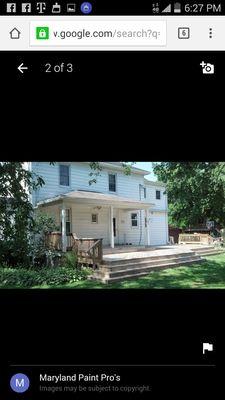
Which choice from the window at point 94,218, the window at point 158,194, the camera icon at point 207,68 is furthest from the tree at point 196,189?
the window at point 94,218

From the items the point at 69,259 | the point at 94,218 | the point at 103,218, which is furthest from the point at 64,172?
the point at 103,218

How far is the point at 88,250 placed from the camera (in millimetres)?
7070

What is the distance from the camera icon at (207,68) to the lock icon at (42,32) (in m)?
0.75

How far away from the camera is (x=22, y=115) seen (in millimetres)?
1288

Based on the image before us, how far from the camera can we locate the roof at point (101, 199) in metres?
8.20

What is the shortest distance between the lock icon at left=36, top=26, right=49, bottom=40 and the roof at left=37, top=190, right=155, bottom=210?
20.6ft

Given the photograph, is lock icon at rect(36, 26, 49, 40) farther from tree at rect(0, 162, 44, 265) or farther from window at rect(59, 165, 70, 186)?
window at rect(59, 165, 70, 186)

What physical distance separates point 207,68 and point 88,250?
615 centimetres
